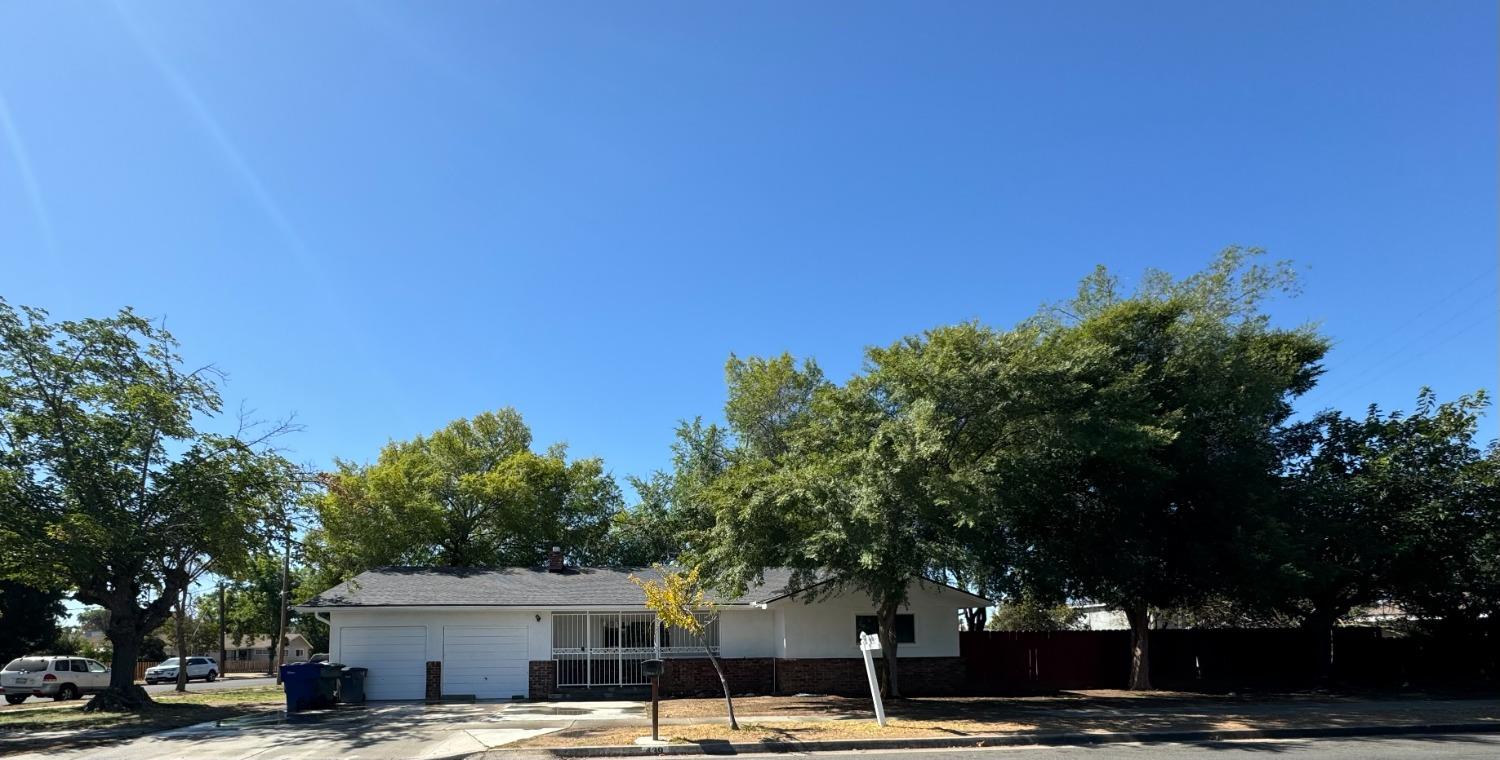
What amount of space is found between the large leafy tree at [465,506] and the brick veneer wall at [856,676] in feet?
53.0

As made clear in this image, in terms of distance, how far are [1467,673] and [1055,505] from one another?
1781 centimetres

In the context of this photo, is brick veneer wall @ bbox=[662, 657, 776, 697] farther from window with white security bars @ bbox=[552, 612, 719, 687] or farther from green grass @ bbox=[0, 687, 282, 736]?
green grass @ bbox=[0, 687, 282, 736]

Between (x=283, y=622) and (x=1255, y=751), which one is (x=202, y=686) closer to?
(x=283, y=622)

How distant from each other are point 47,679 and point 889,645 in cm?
2755

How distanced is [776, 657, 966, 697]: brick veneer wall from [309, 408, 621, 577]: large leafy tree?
1614cm

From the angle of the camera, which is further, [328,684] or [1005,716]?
[328,684]

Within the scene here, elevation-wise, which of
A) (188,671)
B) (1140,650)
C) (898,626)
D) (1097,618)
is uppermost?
(898,626)

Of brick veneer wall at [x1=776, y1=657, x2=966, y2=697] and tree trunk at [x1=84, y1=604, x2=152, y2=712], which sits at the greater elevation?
tree trunk at [x1=84, y1=604, x2=152, y2=712]

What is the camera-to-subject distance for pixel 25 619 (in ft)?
134

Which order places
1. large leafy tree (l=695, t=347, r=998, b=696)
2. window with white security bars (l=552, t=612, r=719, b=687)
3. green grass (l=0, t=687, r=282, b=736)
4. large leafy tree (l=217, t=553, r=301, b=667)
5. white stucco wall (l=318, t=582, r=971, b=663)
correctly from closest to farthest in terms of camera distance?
1. large leafy tree (l=695, t=347, r=998, b=696)
2. green grass (l=0, t=687, r=282, b=736)
3. white stucco wall (l=318, t=582, r=971, b=663)
4. window with white security bars (l=552, t=612, r=719, b=687)
5. large leafy tree (l=217, t=553, r=301, b=667)

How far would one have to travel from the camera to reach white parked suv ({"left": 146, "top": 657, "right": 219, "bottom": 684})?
149 feet

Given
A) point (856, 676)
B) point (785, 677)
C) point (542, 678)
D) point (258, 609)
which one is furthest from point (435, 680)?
point (258, 609)

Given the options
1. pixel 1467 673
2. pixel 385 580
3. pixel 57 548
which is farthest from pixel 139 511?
pixel 1467 673

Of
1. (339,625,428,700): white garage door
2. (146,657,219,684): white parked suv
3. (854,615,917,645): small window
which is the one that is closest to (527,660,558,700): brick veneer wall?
(339,625,428,700): white garage door
